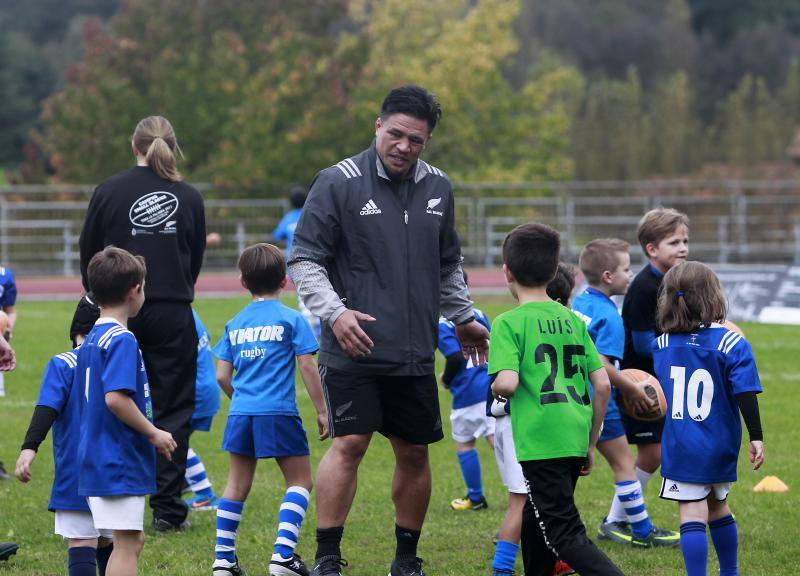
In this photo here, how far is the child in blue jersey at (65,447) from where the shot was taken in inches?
199

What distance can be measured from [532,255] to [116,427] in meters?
1.81

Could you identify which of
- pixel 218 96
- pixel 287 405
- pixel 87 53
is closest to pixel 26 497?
pixel 287 405

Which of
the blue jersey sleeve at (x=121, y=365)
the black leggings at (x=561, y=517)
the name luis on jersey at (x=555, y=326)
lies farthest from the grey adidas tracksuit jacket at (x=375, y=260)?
the blue jersey sleeve at (x=121, y=365)

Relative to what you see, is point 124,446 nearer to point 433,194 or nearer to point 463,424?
point 433,194

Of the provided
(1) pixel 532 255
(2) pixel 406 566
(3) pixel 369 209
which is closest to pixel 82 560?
(2) pixel 406 566

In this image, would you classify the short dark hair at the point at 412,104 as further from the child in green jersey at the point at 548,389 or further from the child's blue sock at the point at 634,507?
the child's blue sock at the point at 634,507

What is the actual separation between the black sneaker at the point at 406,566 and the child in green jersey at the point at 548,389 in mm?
827

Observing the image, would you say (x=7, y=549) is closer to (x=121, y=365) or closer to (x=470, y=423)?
(x=121, y=365)

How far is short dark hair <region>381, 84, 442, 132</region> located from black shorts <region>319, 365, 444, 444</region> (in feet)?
3.84

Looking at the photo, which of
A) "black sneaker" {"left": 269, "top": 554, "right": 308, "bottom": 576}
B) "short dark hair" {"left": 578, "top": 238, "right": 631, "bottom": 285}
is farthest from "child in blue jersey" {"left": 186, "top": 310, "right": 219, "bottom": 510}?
"short dark hair" {"left": 578, "top": 238, "right": 631, "bottom": 285}

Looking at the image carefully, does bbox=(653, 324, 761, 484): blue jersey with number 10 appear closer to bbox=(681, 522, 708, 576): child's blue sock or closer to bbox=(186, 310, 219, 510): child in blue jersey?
bbox=(681, 522, 708, 576): child's blue sock

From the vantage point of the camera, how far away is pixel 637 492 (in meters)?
6.75

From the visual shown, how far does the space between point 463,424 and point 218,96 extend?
3157cm

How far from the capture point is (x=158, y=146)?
6914 mm
